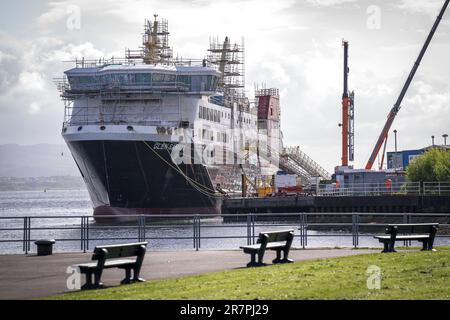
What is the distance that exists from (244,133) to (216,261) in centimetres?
6992

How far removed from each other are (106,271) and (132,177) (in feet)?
160

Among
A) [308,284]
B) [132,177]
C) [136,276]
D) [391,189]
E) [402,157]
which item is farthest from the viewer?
[402,157]

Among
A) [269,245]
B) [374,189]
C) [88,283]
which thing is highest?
[374,189]

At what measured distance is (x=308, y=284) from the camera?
54.5 feet

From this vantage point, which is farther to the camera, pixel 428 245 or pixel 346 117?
pixel 346 117

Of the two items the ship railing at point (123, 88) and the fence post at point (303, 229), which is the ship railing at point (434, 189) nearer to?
the ship railing at point (123, 88)

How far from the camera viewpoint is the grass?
15367mm

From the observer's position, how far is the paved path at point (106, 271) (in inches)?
723

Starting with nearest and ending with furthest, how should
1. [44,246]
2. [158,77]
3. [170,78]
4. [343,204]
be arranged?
[44,246], [343,204], [158,77], [170,78]

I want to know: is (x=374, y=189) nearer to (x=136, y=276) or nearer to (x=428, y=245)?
(x=428, y=245)

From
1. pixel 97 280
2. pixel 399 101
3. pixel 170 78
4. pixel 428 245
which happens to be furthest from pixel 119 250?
pixel 399 101

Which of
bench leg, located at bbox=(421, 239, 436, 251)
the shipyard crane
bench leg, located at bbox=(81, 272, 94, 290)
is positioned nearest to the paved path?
bench leg, located at bbox=(81, 272, 94, 290)

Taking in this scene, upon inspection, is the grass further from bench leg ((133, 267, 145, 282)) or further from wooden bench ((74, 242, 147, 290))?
wooden bench ((74, 242, 147, 290))

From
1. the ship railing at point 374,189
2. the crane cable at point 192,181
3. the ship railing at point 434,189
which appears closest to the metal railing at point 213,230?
the crane cable at point 192,181
